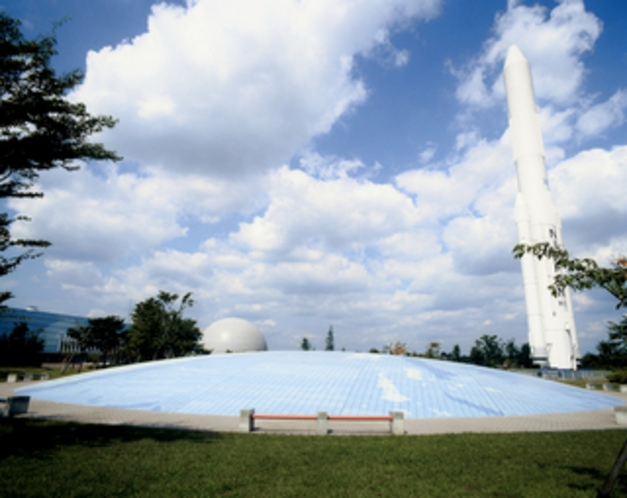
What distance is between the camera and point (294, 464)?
10336 mm

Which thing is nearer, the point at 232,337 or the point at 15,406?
the point at 15,406

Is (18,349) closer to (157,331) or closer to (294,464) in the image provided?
(157,331)

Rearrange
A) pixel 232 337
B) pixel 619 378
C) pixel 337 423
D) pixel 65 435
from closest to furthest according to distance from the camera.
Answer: pixel 65 435 → pixel 337 423 → pixel 619 378 → pixel 232 337

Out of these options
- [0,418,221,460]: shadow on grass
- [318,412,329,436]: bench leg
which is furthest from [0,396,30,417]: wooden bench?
[318,412,329,436]: bench leg

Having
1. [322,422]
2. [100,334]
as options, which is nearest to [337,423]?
[322,422]

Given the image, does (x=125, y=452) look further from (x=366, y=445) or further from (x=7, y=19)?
(x=7, y=19)

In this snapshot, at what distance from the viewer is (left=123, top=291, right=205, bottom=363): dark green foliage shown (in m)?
57.5

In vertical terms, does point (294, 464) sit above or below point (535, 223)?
below

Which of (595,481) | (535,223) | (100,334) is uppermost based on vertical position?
(535,223)

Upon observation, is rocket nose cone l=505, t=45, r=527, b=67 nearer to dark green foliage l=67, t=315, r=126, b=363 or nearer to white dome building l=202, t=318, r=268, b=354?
white dome building l=202, t=318, r=268, b=354

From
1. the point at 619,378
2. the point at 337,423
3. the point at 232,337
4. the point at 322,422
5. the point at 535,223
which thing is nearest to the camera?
the point at 322,422

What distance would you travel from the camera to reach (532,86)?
49750 millimetres

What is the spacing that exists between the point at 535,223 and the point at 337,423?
39.0 metres

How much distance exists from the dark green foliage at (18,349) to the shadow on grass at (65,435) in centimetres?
5845
